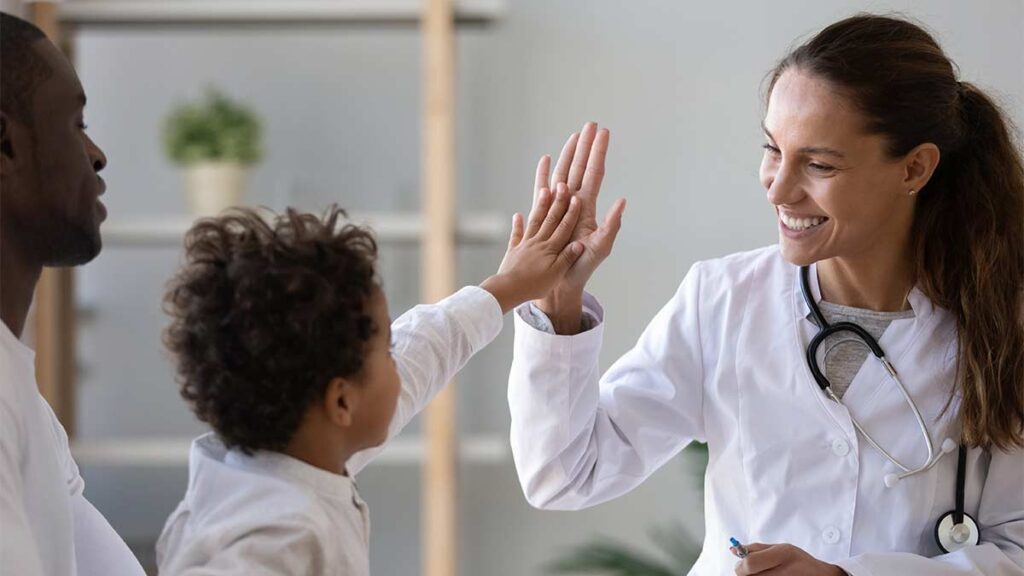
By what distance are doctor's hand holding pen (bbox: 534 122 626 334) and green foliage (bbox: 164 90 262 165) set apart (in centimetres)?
158

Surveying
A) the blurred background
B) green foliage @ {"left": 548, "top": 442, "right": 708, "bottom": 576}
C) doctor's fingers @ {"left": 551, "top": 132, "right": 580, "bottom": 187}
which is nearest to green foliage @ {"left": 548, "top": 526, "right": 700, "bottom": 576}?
green foliage @ {"left": 548, "top": 442, "right": 708, "bottom": 576}

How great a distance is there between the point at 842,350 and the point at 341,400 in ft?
2.47

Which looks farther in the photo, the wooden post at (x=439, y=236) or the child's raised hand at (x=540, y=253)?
the wooden post at (x=439, y=236)

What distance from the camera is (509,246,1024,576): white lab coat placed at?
1.37 m

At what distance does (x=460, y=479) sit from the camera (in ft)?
10.4

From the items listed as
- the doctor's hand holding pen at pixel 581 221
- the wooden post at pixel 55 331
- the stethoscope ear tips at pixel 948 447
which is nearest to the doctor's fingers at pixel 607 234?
the doctor's hand holding pen at pixel 581 221

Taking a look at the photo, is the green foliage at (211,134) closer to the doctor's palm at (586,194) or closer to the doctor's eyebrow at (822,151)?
the doctor's palm at (586,194)

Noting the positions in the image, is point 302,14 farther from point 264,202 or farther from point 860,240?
point 860,240

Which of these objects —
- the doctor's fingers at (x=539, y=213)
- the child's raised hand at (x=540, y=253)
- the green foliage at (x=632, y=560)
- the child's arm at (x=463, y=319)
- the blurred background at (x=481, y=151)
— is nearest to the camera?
the child's arm at (x=463, y=319)

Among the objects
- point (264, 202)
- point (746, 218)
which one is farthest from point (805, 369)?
point (264, 202)

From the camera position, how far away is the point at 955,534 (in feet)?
4.42

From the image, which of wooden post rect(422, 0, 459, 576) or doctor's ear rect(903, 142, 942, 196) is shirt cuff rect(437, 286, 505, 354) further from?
wooden post rect(422, 0, 459, 576)

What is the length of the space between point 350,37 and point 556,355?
6.41 ft

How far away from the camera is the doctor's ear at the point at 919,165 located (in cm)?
141
